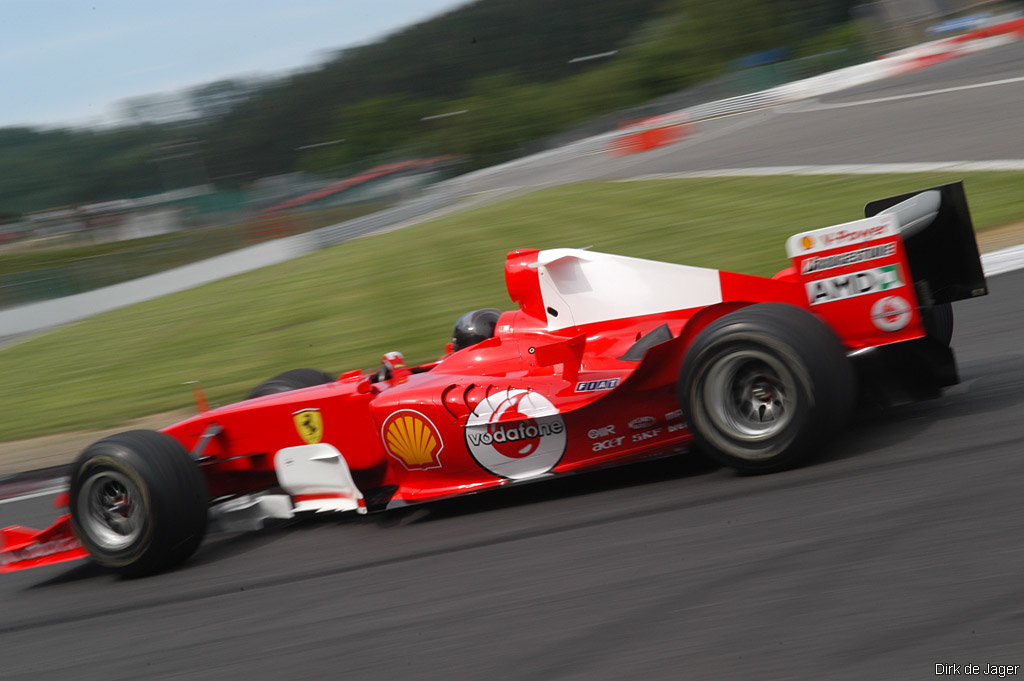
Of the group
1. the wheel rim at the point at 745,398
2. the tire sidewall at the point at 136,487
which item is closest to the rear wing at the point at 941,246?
the wheel rim at the point at 745,398

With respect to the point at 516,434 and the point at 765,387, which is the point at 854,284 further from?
the point at 516,434

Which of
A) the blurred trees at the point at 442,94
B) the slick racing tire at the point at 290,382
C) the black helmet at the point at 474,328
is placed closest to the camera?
the black helmet at the point at 474,328

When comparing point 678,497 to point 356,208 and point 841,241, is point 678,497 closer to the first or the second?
point 841,241

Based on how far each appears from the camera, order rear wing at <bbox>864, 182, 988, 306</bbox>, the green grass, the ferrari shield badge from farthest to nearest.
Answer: the green grass, the ferrari shield badge, rear wing at <bbox>864, 182, 988, 306</bbox>

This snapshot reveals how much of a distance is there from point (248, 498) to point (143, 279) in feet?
63.9

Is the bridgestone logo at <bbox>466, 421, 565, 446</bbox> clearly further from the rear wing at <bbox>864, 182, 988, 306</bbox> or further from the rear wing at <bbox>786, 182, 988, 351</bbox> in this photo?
the rear wing at <bbox>864, 182, 988, 306</bbox>

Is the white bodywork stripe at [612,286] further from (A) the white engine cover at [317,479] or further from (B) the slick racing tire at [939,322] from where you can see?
(A) the white engine cover at [317,479]

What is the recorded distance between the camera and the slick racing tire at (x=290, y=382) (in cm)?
598

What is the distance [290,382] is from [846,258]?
3.40 meters

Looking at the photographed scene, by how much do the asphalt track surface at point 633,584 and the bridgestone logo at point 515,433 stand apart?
350 millimetres

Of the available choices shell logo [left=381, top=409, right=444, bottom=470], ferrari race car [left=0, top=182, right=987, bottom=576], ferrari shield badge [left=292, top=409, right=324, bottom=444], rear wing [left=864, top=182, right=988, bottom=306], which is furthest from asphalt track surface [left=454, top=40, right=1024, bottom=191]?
ferrari shield badge [left=292, top=409, right=324, bottom=444]

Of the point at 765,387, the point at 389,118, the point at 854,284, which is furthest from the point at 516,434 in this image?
the point at 389,118

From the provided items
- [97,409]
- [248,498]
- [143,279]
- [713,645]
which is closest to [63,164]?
[143,279]

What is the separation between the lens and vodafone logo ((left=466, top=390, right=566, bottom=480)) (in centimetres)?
448
